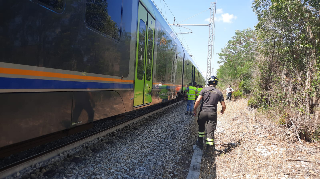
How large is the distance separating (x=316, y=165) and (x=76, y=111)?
460 cm

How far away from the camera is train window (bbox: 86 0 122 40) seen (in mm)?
4262

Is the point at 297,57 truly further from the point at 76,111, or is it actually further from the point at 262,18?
the point at 76,111

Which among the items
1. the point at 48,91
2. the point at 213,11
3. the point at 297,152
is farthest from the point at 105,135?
the point at 213,11

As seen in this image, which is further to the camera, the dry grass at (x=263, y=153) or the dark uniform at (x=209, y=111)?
the dark uniform at (x=209, y=111)

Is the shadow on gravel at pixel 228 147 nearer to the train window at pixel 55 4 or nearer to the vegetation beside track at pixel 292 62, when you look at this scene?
the vegetation beside track at pixel 292 62

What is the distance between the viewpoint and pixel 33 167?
144 inches

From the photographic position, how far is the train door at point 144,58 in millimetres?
6834

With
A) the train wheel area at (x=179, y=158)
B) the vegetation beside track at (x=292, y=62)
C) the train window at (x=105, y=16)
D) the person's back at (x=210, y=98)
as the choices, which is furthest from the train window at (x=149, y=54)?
the vegetation beside track at (x=292, y=62)

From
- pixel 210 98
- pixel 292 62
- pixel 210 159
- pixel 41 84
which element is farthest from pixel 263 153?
pixel 41 84

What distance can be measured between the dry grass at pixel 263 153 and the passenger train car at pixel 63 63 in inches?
105

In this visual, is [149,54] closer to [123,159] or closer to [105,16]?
[105,16]

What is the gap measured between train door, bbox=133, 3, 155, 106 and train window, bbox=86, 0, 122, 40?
1.50 metres

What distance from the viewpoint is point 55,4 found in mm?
3340

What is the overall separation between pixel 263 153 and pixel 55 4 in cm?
Answer: 503
